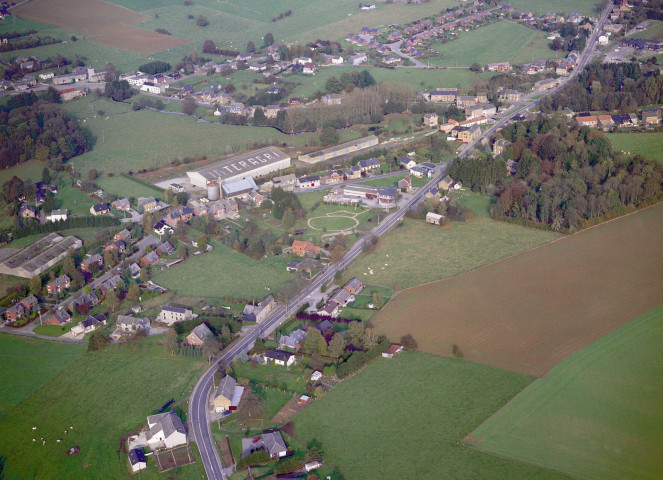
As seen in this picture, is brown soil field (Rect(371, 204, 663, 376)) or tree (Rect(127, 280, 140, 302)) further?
tree (Rect(127, 280, 140, 302))

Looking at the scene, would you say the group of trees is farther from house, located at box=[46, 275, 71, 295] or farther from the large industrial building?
house, located at box=[46, 275, 71, 295]

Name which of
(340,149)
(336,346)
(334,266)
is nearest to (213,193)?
(340,149)

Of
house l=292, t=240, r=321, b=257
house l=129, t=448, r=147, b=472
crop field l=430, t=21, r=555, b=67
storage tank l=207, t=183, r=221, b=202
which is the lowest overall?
house l=129, t=448, r=147, b=472

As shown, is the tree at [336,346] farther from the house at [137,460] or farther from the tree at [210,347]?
the house at [137,460]

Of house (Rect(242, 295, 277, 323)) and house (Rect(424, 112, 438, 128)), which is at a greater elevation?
house (Rect(424, 112, 438, 128))

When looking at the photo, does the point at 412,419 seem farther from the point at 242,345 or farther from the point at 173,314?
the point at 173,314

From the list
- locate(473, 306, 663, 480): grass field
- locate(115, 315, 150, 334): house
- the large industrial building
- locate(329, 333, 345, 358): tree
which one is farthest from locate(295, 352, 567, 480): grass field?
the large industrial building
